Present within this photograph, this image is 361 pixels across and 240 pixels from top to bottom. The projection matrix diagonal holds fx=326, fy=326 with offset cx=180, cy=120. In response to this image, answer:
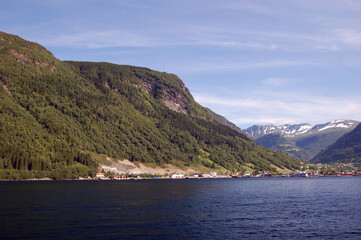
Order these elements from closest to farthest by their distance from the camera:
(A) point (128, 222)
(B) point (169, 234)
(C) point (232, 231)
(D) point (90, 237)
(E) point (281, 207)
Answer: (D) point (90, 237) < (B) point (169, 234) < (C) point (232, 231) < (A) point (128, 222) < (E) point (281, 207)

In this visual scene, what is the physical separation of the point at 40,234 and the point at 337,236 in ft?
177

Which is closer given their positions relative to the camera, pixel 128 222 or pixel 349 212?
pixel 128 222

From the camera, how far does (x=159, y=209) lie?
291 ft

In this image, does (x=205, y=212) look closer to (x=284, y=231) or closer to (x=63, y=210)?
(x=284, y=231)

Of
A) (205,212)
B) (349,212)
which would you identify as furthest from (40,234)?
(349,212)

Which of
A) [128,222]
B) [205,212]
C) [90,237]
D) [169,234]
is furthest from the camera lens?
[205,212]

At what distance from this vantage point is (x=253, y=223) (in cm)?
7269

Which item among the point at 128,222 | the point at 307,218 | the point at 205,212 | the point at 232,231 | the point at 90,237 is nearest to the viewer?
the point at 90,237

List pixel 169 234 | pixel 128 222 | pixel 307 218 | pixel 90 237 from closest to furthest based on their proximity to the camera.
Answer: pixel 90 237
pixel 169 234
pixel 128 222
pixel 307 218

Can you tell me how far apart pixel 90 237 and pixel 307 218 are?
5278 centimetres

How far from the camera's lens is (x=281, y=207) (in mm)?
99625

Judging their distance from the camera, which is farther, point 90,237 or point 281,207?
point 281,207

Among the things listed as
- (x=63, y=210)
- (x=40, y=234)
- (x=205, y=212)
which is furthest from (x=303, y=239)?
(x=63, y=210)

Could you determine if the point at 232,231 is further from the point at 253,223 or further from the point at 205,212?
the point at 205,212
